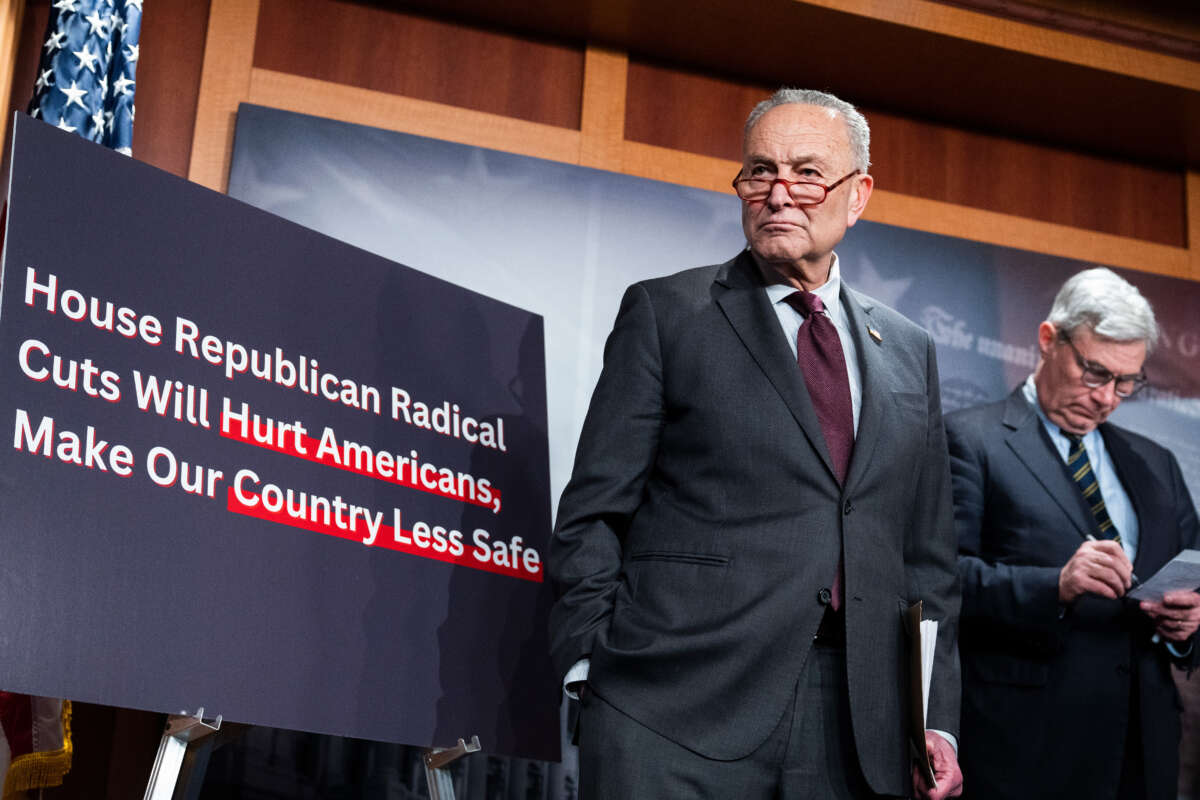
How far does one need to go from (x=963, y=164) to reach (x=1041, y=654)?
1848 millimetres

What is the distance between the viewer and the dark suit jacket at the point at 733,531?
1.97 meters

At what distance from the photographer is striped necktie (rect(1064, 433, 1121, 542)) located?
3.16 meters

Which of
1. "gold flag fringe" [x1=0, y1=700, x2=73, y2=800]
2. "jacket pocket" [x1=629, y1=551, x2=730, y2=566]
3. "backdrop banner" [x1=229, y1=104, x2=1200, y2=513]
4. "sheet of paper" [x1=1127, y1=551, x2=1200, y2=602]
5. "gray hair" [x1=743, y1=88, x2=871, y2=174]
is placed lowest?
"gold flag fringe" [x1=0, y1=700, x2=73, y2=800]

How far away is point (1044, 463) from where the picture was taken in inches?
125

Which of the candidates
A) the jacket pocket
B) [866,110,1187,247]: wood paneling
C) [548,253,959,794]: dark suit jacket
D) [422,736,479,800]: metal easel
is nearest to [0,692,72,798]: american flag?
[422,736,479,800]: metal easel

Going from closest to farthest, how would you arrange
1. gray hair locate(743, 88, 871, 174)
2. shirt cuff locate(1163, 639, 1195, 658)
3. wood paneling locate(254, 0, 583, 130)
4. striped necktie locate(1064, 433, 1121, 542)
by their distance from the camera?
gray hair locate(743, 88, 871, 174) < shirt cuff locate(1163, 639, 1195, 658) < striped necktie locate(1064, 433, 1121, 542) < wood paneling locate(254, 0, 583, 130)

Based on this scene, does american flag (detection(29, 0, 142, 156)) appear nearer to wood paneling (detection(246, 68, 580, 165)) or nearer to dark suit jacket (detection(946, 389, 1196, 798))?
wood paneling (detection(246, 68, 580, 165))

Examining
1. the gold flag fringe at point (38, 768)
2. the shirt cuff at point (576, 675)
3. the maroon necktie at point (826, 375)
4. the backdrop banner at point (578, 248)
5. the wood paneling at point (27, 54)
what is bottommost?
the gold flag fringe at point (38, 768)

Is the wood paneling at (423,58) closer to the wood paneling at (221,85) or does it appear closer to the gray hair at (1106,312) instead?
the wood paneling at (221,85)

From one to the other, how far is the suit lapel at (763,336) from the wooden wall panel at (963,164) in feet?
5.71

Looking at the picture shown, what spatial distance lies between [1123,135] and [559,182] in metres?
1.95

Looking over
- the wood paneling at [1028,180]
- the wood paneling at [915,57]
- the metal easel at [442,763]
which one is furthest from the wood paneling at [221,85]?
the wood paneling at [1028,180]

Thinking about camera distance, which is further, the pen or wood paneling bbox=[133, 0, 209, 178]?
wood paneling bbox=[133, 0, 209, 178]

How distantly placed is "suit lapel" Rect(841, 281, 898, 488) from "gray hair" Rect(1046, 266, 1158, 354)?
1.25 m
